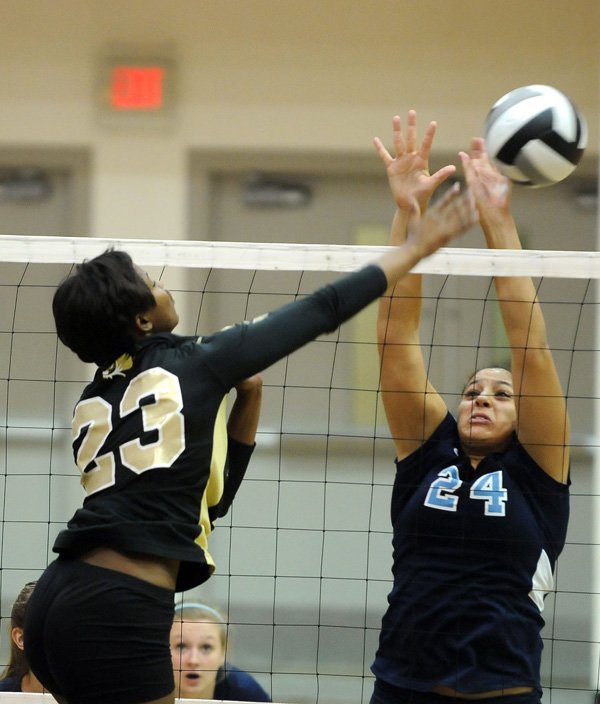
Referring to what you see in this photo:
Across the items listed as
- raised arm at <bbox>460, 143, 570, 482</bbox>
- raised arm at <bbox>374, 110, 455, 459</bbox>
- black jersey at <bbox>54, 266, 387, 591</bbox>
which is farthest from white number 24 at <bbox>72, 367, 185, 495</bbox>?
raised arm at <bbox>460, 143, 570, 482</bbox>

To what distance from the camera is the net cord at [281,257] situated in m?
3.28

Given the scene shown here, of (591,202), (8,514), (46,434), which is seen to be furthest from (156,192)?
(591,202)

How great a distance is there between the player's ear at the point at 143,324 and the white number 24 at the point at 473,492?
0.93m

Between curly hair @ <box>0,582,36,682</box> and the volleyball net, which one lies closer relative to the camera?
curly hair @ <box>0,582,36,682</box>

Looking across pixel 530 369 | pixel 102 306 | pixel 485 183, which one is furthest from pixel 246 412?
pixel 485 183

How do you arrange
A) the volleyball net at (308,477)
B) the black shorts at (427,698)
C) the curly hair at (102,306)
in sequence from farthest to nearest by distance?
1. the volleyball net at (308,477)
2. the black shorts at (427,698)
3. the curly hair at (102,306)

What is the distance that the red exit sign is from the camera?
574 centimetres

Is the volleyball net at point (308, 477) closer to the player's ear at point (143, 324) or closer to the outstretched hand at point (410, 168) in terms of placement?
the outstretched hand at point (410, 168)

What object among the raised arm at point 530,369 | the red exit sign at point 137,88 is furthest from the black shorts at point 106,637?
the red exit sign at point 137,88

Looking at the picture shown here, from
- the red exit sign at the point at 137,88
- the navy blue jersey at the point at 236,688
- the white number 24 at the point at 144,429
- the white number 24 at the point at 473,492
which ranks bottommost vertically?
the navy blue jersey at the point at 236,688

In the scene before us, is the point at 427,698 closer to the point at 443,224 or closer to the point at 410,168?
the point at 443,224

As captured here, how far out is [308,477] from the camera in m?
5.78

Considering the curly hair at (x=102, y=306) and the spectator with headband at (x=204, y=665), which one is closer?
the curly hair at (x=102, y=306)

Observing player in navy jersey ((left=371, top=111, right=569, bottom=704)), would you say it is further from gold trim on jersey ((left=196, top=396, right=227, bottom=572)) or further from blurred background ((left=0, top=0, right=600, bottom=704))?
blurred background ((left=0, top=0, right=600, bottom=704))
